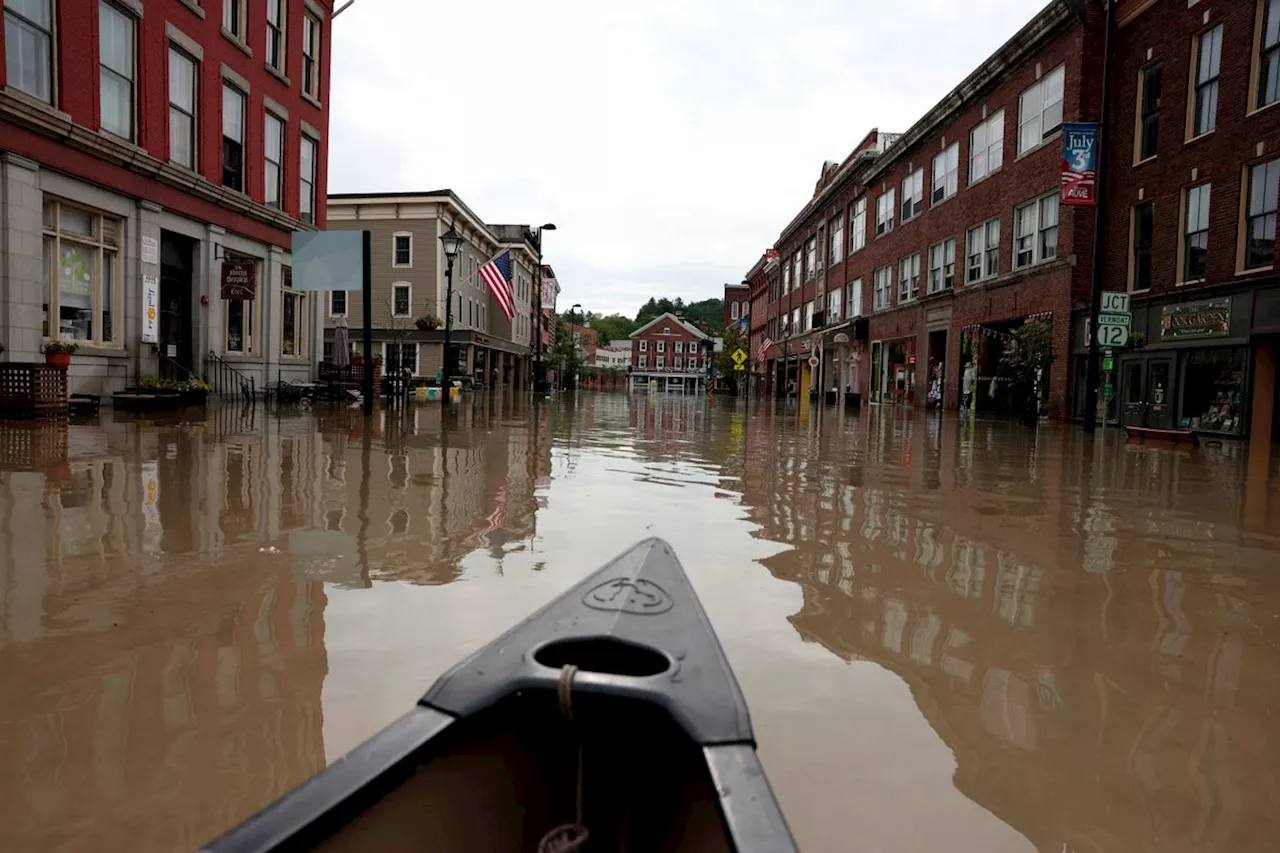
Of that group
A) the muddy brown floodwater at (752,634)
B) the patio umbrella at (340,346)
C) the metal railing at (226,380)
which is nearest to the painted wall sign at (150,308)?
the metal railing at (226,380)

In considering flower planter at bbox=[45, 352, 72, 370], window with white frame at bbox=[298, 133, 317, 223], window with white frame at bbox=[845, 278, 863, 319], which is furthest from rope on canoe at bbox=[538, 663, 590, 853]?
window with white frame at bbox=[845, 278, 863, 319]

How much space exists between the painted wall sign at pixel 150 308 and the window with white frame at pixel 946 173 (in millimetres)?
25069

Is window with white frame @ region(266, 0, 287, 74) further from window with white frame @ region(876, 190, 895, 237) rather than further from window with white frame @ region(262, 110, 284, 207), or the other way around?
window with white frame @ region(876, 190, 895, 237)

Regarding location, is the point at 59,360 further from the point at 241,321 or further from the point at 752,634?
the point at 752,634

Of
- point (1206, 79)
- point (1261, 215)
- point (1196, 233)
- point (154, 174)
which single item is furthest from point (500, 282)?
point (1261, 215)

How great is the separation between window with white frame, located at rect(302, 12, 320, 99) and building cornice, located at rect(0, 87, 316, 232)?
14.9 ft

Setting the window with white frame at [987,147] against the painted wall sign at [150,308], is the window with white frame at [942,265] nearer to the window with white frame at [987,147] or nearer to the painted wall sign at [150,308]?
the window with white frame at [987,147]

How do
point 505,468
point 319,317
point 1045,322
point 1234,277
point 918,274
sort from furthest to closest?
point 918,274
point 319,317
point 1045,322
point 1234,277
point 505,468

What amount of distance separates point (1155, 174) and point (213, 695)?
2218cm

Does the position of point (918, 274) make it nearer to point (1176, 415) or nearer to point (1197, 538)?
point (1176, 415)

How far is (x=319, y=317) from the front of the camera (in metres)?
24.6

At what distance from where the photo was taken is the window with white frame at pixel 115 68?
14742mm

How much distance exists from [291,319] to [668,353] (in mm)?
94442

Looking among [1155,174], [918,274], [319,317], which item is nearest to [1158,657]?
[1155,174]
